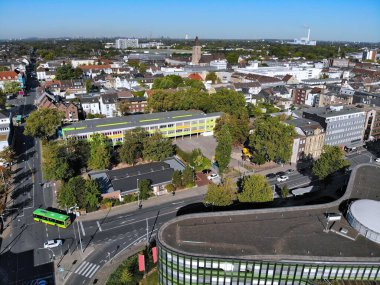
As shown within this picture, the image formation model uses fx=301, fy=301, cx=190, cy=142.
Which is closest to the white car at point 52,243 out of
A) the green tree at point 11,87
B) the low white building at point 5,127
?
the low white building at point 5,127

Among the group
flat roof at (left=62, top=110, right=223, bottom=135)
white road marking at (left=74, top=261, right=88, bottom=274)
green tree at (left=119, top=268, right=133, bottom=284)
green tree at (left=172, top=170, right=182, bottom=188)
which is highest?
flat roof at (left=62, top=110, right=223, bottom=135)

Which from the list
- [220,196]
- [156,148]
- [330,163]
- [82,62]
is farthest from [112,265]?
[82,62]

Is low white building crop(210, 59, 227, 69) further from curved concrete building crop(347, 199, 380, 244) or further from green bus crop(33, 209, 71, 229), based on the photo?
curved concrete building crop(347, 199, 380, 244)

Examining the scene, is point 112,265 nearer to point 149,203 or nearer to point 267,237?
point 149,203

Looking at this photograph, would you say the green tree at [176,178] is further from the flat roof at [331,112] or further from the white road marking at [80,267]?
the flat roof at [331,112]

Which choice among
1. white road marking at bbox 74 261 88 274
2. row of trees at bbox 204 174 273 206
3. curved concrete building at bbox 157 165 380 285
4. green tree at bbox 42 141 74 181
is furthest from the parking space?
white road marking at bbox 74 261 88 274

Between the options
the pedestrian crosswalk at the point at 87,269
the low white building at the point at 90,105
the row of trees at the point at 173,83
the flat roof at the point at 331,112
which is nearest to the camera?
the pedestrian crosswalk at the point at 87,269
